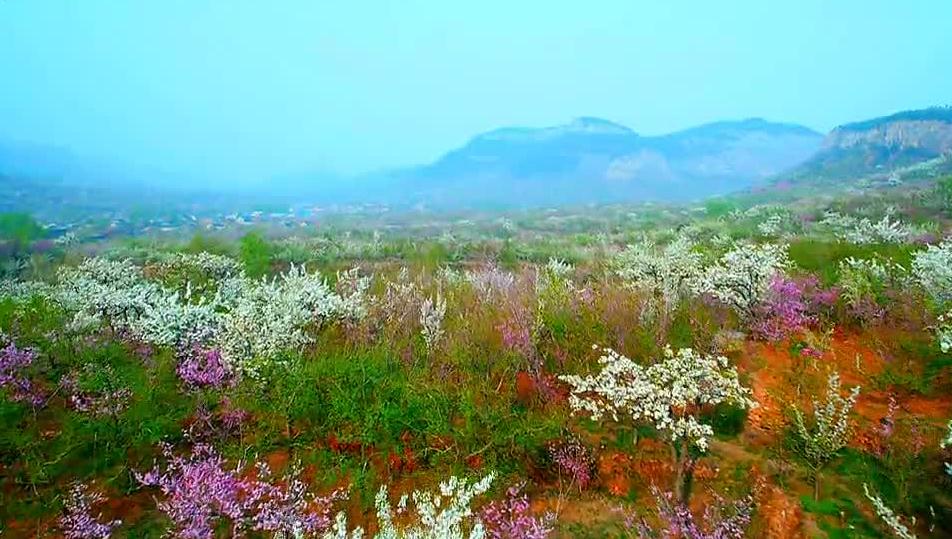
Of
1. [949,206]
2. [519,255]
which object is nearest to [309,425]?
[519,255]

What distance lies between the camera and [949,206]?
3167cm

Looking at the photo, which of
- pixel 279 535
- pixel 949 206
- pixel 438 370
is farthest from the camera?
pixel 949 206

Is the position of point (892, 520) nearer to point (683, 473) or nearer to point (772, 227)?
point (683, 473)

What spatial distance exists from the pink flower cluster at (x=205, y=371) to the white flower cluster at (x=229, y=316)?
0.17 metres

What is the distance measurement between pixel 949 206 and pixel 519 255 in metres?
26.7

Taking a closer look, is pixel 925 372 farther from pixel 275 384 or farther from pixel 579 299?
pixel 275 384

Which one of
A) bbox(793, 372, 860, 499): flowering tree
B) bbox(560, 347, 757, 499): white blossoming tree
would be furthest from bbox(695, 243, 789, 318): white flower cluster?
bbox(560, 347, 757, 499): white blossoming tree

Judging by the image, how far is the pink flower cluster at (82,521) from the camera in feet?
19.5

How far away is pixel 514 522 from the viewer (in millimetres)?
5926

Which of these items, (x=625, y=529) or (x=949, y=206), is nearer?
(x=625, y=529)

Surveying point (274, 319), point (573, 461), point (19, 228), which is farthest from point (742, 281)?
point (19, 228)

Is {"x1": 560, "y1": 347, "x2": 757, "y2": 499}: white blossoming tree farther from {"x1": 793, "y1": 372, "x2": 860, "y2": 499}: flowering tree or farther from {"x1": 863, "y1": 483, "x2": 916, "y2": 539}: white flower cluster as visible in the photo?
{"x1": 863, "y1": 483, "x2": 916, "y2": 539}: white flower cluster

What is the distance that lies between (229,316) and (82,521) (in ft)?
10.9

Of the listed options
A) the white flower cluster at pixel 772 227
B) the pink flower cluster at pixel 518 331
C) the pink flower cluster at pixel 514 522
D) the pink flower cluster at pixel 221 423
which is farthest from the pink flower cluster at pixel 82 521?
the white flower cluster at pixel 772 227
